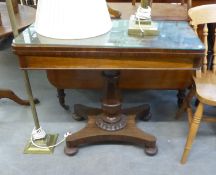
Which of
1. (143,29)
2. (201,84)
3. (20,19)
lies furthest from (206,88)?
(20,19)

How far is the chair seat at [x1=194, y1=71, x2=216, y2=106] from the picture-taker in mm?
1377

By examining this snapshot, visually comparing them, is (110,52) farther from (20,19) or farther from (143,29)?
(20,19)

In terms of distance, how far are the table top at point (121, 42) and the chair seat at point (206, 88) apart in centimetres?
31

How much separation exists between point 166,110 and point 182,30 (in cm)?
83

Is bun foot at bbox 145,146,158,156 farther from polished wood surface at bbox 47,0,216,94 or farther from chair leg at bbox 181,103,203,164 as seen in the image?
polished wood surface at bbox 47,0,216,94

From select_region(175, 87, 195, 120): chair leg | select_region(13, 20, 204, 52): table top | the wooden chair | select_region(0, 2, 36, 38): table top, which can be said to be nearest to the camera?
select_region(13, 20, 204, 52): table top

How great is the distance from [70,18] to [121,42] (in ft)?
0.83

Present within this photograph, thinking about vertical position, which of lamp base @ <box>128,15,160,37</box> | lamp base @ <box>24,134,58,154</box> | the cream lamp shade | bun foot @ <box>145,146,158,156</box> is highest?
the cream lamp shade

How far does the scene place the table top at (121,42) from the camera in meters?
1.16

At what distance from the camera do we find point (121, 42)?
1.22 metres

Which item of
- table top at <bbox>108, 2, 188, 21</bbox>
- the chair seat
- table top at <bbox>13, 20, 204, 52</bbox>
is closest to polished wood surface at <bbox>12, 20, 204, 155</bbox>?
table top at <bbox>13, 20, 204, 52</bbox>

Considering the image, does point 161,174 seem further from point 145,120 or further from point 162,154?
point 145,120

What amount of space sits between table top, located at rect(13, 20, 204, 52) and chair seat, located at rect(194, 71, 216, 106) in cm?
31

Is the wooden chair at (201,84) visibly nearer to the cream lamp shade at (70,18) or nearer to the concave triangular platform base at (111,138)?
the concave triangular platform base at (111,138)
